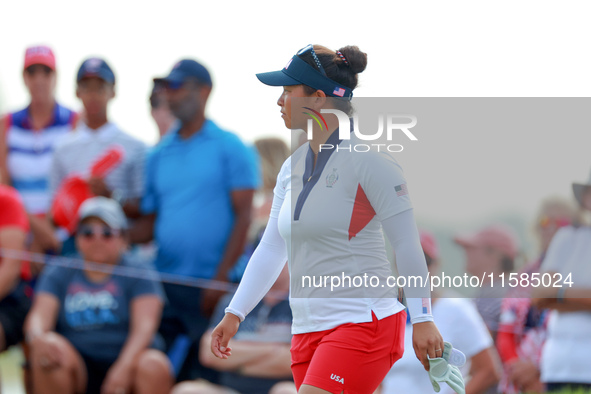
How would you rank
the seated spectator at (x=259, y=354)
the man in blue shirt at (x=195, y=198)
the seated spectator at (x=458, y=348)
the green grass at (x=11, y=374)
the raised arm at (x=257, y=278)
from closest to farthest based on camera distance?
the raised arm at (x=257, y=278) → the seated spectator at (x=458, y=348) → the seated spectator at (x=259, y=354) → the man in blue shirt at (x=195, y=198) → the green grass at (x=11, y=374)

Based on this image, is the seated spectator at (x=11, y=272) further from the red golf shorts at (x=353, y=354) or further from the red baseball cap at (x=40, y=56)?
the red golf shorts at (x=353, y=354)

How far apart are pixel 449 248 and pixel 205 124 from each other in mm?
2079

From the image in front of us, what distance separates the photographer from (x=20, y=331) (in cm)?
633

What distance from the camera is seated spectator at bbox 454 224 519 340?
628 cm

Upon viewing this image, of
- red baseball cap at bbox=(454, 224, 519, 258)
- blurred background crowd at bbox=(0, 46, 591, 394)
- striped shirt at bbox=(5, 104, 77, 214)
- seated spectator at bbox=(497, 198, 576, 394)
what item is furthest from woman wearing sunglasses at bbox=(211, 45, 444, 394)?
striped shirt at bbox=(5, 104, 77, 214)

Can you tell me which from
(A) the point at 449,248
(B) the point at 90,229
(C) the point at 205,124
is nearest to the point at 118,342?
(B) the point at 90,229

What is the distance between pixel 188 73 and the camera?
20.5ft

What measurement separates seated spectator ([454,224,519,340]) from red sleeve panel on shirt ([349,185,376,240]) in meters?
3.25

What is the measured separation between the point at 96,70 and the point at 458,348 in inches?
142

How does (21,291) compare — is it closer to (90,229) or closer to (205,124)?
(90,229)

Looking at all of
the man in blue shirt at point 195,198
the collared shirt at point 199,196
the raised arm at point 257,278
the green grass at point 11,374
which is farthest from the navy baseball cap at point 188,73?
the green grass at point 11,374

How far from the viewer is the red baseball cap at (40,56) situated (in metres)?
7.16

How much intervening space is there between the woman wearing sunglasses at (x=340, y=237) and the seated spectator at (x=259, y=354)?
2.01 metres

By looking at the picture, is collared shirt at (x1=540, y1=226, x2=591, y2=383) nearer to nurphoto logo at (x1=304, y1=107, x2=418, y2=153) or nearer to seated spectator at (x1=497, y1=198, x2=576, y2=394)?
seated spectator at (x1=497, y1=198, x2=576, y2=394)
